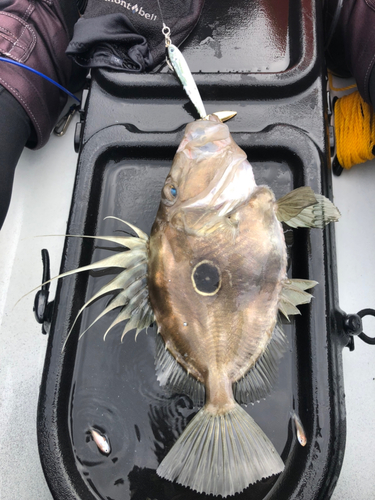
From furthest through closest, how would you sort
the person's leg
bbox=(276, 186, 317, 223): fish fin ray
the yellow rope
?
the yellow rope → the person's leg → bbox=(276, 186, 317, 223): fish fin ray

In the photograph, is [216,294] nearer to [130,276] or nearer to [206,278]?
[206,278]

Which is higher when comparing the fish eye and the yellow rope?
the yellow rope

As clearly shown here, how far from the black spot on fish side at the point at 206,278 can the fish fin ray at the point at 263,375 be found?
33cm

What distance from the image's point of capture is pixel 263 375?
4.56 ft

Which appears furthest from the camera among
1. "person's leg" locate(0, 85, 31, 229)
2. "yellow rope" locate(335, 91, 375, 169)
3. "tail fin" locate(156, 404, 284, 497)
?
"yellow rope" locate(335, 91, 375, 169)

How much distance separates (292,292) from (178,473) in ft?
2.53

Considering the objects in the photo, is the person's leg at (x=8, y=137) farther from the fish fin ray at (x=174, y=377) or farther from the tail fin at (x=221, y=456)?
the tail fin at (x=221, y=456)

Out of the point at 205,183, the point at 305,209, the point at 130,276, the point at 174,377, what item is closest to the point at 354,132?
the point at 305,209

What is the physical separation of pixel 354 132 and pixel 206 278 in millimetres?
1431

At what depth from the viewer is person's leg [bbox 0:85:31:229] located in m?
1.79

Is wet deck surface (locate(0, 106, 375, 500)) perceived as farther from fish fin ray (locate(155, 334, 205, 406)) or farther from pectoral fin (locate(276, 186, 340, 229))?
fish fin ray (locate(155, 334, 205, 406))

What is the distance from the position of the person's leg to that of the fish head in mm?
931

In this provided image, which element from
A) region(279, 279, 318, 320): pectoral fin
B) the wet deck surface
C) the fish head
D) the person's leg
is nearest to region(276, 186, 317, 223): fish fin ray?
the fish head

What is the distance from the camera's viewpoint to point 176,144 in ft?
5.39
